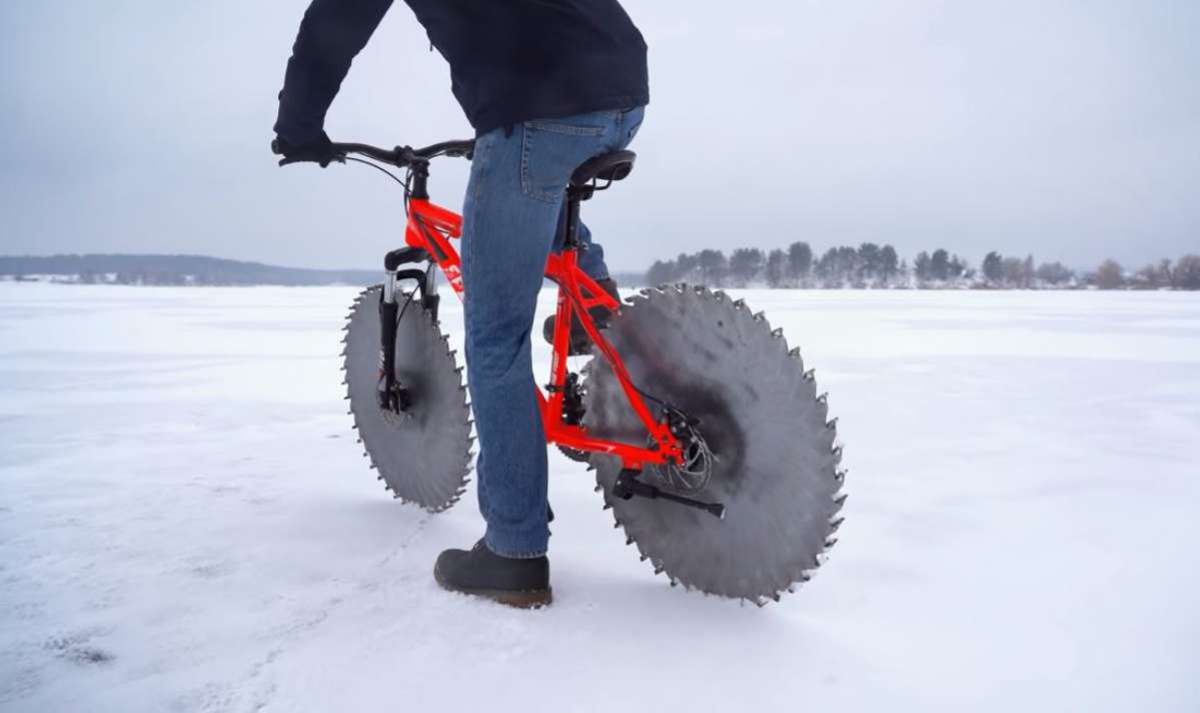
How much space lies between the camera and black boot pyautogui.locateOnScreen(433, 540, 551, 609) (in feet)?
6.58

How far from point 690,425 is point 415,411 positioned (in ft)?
4.30

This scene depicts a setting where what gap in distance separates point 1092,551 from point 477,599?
80.6 inches

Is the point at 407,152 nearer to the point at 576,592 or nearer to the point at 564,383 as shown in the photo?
the point at 564,383

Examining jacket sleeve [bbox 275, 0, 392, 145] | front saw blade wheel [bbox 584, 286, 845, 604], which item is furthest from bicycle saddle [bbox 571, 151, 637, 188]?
jacket sleeve [bbox 275, 0, 392, 145]

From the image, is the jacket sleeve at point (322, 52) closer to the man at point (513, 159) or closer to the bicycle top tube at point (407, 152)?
the man at point (513, 159)

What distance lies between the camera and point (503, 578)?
201 centimetres

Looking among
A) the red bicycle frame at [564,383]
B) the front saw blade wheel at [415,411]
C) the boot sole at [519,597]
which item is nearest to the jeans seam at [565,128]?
the red bicycle frame at [564,383]

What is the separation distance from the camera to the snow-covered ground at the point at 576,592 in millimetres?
1602

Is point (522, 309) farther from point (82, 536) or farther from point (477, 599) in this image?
point (82, 536)

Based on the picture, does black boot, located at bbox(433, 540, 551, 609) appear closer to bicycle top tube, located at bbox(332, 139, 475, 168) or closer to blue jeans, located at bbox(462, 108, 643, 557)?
blue jeans, located at bbox(462, 108, 643, 557)

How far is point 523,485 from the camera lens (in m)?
2.02

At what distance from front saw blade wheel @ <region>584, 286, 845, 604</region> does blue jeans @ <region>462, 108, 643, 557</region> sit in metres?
0.33

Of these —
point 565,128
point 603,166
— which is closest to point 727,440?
point 603,166

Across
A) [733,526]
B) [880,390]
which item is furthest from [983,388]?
[733,526]
